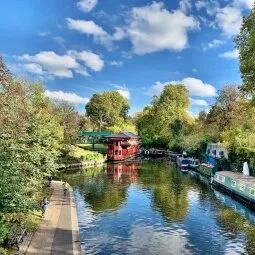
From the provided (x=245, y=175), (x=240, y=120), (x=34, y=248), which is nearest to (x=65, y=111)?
(x=240, y=120)

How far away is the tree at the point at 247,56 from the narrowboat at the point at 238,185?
621 inches

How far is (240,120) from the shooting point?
303ft

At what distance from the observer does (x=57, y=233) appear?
111 feet

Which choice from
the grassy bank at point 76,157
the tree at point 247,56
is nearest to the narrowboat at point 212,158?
the grassy bank at point 76,157

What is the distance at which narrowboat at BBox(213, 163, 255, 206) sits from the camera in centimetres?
5141

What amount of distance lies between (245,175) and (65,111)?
72.1 metres

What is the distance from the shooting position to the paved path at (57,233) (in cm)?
2916

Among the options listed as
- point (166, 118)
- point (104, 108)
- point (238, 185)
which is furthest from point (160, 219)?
point (104, 108)

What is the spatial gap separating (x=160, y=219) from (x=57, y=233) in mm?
13537

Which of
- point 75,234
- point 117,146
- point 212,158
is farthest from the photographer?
point 117,146

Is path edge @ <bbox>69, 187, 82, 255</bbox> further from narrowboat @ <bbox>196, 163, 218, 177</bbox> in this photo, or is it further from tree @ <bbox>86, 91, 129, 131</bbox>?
tree @ <bbox>86, 91, 129, 131</bbox>

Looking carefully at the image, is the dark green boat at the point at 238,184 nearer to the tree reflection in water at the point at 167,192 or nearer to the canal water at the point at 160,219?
the canal water at the point at 160,219

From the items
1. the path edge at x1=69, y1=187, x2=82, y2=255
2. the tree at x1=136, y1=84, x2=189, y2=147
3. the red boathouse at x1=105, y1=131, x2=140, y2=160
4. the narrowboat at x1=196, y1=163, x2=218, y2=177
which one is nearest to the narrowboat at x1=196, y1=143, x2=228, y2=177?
the narrowboat at x1=196, y1=163, x2=218, y2=177

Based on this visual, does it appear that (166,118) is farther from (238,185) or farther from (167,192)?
(238,185)
